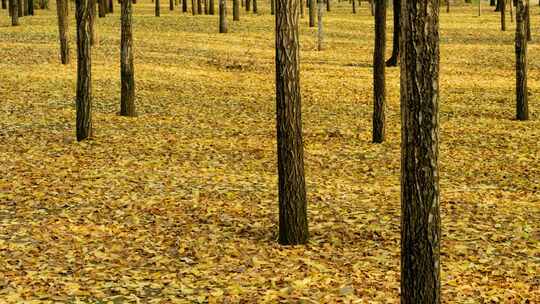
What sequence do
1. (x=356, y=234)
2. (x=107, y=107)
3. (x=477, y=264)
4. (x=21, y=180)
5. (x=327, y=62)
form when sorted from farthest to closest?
(x=327, y=62), (x=107, y=107), (x=21, y=180), (x=356, y=234), (x=477, y=264)

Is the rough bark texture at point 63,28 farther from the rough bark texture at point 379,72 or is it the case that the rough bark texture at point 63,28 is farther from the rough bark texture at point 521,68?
the rough bark texture at point 521,68

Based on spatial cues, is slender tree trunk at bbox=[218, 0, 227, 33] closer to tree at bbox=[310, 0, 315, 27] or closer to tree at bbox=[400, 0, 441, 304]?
tree at bbox=[310, 0, 315, 27]

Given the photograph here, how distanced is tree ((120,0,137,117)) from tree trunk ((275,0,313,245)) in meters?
8.48

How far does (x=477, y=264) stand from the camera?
8.37 metres

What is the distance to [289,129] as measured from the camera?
8.85m

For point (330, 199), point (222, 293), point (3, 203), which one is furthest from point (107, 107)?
point (222, 293)

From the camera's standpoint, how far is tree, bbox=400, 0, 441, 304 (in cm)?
554

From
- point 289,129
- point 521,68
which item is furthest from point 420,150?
point 521,68

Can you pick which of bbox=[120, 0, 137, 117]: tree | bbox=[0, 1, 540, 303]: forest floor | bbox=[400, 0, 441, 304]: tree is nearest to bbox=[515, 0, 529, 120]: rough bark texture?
bbox=[0, 1, 540, 303]: forest floor

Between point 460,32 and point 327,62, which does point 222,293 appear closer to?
point 327,62

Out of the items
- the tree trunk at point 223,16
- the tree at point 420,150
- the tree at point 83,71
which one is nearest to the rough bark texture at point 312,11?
the tree trunk at point 223,16

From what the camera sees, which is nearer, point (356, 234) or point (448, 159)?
point (356, 234)

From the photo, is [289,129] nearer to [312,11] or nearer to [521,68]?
[521,68]

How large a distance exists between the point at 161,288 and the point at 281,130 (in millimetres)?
2462
